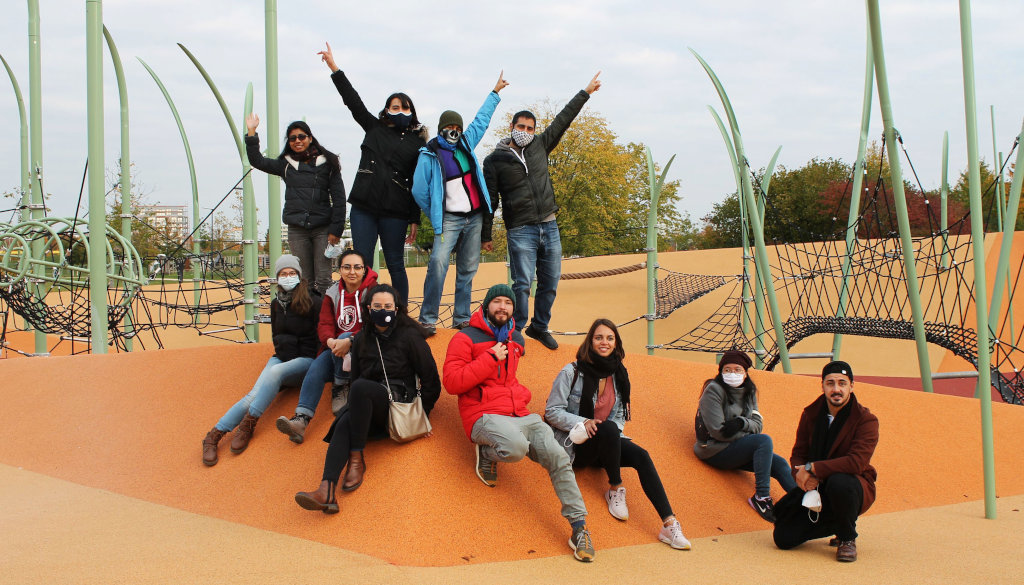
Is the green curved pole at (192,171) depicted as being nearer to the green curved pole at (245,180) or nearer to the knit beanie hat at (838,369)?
the green curved pole at (245,180)

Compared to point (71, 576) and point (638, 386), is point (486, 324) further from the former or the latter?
point (71, 576)

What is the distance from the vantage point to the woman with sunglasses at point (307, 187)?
222 inches

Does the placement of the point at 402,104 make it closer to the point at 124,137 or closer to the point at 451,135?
the point at 451,135

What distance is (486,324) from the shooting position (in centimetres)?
404

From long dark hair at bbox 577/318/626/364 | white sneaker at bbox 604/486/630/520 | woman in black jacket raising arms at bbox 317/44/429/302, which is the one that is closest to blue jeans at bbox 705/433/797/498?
white sneaker at bbox 604/486/630/520

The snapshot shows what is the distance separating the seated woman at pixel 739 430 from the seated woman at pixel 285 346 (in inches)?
95.2

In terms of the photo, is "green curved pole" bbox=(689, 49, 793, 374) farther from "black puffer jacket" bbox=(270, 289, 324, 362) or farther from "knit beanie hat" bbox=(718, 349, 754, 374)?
"black puffer jacket" bbox=(270, 289, 324, 362)

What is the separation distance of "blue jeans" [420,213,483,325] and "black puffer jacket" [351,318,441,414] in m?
1.25

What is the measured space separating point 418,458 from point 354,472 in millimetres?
342

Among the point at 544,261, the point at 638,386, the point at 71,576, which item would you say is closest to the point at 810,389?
the point at 638,386

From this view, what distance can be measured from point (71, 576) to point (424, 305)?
9.72 feet

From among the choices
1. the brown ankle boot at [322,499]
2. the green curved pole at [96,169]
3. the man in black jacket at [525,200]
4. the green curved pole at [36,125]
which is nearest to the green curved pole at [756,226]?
the man in black jacket at [525,200]

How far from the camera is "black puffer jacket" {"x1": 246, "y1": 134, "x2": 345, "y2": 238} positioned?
5.64 meters

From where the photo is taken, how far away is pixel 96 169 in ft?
21.4
